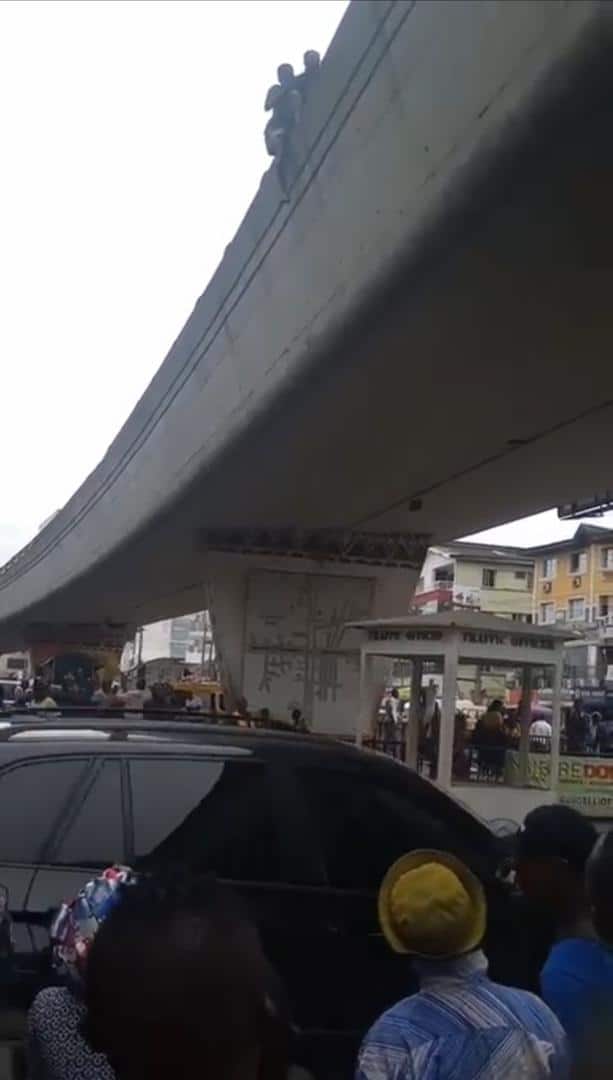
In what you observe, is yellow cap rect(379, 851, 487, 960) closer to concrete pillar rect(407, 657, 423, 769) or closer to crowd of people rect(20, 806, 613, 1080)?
crowd of people rect(20, 806, 613, 1080)

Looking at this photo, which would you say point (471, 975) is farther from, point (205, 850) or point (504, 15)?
point (504, 15)

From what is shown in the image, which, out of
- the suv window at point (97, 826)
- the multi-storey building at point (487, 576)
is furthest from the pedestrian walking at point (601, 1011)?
the multi-storey building at point (487, 576)

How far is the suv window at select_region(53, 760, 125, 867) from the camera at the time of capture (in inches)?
186

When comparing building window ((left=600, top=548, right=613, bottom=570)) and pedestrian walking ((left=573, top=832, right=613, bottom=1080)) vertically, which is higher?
building window ((left=600, top=548, right=613, bottom=570))

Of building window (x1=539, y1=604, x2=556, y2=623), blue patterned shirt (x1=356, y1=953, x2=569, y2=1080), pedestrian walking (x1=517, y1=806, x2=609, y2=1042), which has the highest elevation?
building window (x1=539, y1=604, x2=556, y2=623)

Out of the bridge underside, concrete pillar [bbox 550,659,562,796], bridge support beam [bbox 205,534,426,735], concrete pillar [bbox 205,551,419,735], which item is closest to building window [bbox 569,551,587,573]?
the bridge underside

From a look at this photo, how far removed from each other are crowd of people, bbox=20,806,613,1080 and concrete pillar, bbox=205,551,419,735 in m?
17.5

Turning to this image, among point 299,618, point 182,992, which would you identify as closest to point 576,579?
point 299,618

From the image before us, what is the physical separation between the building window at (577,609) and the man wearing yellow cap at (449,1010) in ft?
219

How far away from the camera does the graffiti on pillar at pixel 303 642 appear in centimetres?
2127

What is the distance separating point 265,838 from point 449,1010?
2.45 metres

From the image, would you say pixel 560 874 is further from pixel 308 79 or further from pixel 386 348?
pixel 386 348

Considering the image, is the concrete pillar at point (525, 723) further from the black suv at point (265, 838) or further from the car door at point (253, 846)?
the car door at point (253, 846)

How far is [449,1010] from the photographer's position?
2533 mm
